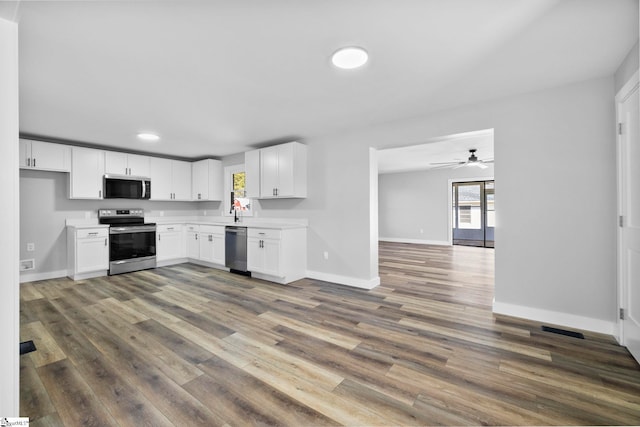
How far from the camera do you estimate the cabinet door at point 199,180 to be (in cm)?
608

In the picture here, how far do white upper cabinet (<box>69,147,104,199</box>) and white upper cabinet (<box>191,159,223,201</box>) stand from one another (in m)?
1.67

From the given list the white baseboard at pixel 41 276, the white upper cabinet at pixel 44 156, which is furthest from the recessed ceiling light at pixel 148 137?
the white baseboard at pixel 41 276

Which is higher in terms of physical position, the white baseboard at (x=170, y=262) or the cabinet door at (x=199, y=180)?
the cabinet door at (x=199, y=180)

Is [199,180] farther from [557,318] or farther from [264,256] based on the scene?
[557,318]

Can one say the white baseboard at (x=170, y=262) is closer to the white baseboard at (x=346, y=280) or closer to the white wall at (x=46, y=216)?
the white wall at (x=46, y=216)

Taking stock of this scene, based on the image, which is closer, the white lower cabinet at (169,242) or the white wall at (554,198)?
the white wall at (554,198)

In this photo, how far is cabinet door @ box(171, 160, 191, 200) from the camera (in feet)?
19.6

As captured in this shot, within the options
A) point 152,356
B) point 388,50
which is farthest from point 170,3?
point 152,356

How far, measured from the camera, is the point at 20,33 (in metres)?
1.85

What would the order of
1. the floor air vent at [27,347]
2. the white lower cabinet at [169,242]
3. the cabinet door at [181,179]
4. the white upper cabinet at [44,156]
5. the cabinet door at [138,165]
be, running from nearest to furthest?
the floor air vent at [27,347]
the white upper cabinet at [44,156]
the cabinet door at [138,165]
the white lower cabinet at [169,242]
the cabinet door at [181,179]

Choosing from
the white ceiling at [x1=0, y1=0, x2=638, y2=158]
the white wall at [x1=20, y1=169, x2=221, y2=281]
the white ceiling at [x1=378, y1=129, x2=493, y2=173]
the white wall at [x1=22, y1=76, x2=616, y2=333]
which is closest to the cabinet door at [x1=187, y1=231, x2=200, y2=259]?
the white wall at [x1=20, y1=169, x2=221, y2=281]

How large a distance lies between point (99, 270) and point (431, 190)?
8486 mm

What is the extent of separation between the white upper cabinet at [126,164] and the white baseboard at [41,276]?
1.85 metres
